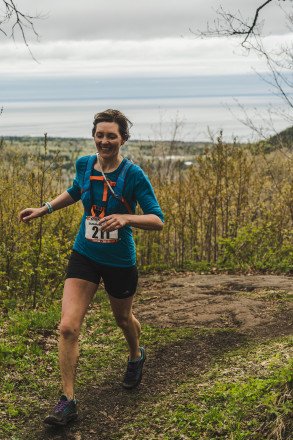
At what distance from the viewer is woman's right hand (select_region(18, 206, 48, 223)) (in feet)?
12.0

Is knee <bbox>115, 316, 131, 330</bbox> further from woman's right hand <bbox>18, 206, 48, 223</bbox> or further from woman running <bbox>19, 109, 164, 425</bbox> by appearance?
woman's right hand <bbox>18, 206, 48, 223</bbox>

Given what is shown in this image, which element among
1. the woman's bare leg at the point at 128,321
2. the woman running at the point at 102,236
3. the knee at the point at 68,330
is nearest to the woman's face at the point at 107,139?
the woman running at the point at 102,236

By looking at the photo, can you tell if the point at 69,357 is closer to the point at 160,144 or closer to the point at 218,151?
the point at 218,151

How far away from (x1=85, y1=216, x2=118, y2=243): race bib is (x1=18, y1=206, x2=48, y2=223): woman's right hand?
0.52 metres

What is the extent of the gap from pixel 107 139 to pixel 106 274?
1002 mm

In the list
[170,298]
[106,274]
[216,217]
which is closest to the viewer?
[106,274]

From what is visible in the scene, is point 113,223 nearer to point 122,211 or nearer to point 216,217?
point 122,211

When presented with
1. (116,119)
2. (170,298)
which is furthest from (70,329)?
(170,298)

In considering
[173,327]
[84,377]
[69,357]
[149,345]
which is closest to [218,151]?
[173,327]

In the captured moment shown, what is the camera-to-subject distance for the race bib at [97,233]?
3.32m

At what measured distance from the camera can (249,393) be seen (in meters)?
3.21

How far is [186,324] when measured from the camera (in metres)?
5.66

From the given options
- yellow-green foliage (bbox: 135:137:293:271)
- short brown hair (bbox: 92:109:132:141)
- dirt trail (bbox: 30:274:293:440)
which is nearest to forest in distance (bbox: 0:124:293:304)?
yellow-green foliage (bbox: 135:137:293:271)

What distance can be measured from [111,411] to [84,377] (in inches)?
29.5
